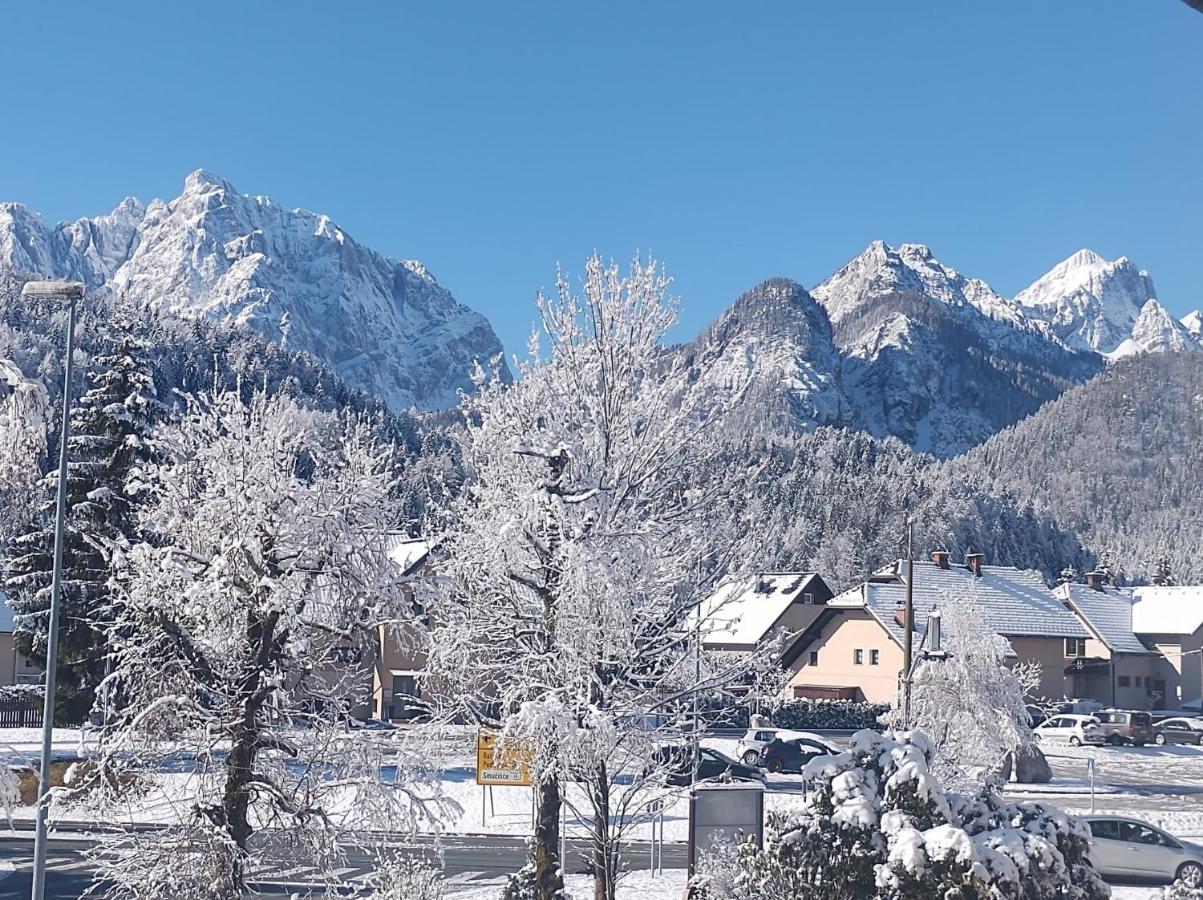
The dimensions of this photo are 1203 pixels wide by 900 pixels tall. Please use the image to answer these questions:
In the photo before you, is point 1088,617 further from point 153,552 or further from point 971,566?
point 153,552

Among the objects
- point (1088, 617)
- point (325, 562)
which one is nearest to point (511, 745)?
point (325, 562)

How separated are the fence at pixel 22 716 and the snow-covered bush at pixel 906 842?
37.7 metres

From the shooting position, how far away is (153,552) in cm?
1462

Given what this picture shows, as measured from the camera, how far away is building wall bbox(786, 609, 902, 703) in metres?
65.0

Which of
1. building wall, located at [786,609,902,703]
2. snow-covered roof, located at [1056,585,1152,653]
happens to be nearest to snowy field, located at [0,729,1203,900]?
building wall, located at [786,609,902,703]

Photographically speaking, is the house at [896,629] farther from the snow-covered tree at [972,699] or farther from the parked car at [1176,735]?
the snow-covered tree at [972,699]

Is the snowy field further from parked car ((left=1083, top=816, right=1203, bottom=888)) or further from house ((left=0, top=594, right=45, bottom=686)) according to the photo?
house ((left=0, top=594, right=45, bottom=686))

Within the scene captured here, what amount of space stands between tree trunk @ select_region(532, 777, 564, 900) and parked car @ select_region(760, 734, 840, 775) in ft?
97.0

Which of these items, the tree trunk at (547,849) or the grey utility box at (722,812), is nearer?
the tree trunk at (547,849)

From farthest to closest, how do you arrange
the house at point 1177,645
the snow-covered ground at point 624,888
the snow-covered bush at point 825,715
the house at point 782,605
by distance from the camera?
the house at point 1177,645, the house at point 782,605, the snow-covered bush at point 825,715, the snow-covered ground at point 624,888

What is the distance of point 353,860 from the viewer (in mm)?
26469

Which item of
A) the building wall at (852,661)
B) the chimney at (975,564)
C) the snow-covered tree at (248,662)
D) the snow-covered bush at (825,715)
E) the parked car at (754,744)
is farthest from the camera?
the chimney at (975,564)

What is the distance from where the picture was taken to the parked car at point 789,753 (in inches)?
1748

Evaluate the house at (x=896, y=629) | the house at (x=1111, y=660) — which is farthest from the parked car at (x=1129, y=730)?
the house at (x=1111, y=660)
